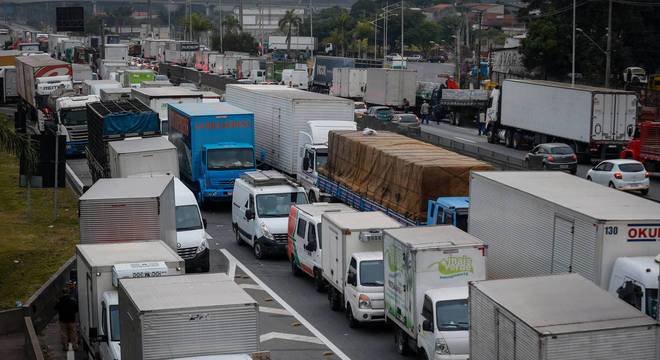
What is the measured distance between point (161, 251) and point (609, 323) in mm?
8784

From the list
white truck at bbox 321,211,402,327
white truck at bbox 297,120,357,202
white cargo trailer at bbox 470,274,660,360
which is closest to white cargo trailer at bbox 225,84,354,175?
white truck at bbox 297,120,357,202

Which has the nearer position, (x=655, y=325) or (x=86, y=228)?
(x=655, y=325)

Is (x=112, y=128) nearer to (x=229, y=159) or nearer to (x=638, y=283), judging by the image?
(x=229, y=159)

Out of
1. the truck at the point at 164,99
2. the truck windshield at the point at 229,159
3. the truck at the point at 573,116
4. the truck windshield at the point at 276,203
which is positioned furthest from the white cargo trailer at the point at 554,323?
the truck at the point at 573,116

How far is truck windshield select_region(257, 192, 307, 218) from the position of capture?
3066cm

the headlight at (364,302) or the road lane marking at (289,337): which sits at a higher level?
the headlight at (364,302)

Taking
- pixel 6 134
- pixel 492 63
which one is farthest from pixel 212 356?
pixel 492 63

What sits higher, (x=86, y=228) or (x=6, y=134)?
(x=6, y=134)

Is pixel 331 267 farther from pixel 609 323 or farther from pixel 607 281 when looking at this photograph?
pixel 609 323

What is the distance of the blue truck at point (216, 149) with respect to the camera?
37.7 metres

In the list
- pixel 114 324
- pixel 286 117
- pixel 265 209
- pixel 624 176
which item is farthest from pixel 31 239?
pixel 624 176

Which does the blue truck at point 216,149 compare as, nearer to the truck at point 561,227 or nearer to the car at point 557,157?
the car at point 557,157

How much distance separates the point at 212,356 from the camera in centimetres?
1490

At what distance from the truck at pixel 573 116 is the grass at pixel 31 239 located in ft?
75.1
